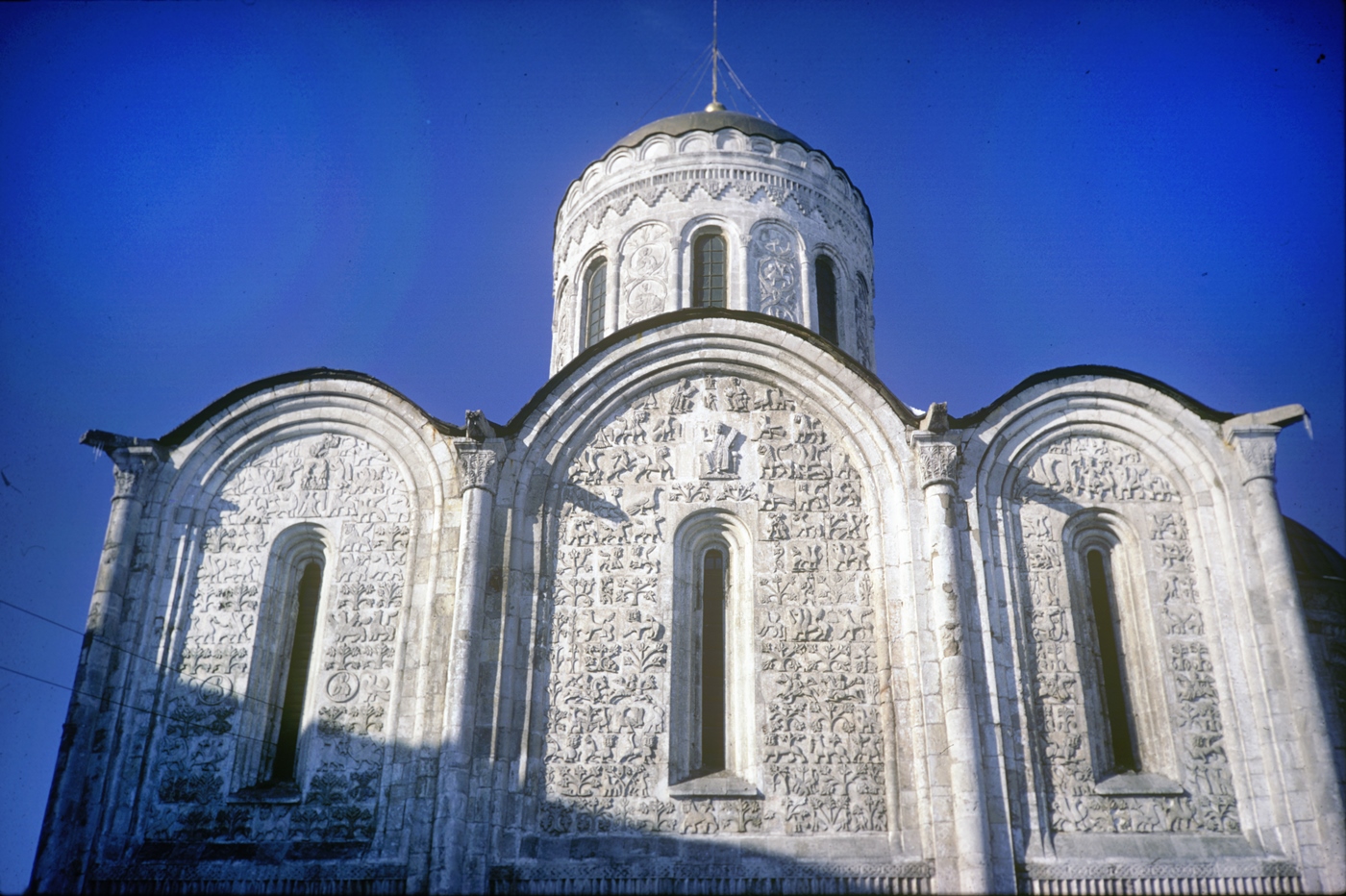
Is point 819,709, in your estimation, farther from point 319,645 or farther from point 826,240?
point 826,240

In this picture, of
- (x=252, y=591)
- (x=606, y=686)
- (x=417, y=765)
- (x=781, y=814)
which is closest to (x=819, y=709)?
(x=781, y=814)

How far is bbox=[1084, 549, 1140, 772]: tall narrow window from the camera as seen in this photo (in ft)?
37.8

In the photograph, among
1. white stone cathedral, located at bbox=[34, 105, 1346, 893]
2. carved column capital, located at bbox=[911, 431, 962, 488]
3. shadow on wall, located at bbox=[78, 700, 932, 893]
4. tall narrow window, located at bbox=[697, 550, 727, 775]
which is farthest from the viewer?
carved column capital, located at bbox=[911, 431, 962, 488]

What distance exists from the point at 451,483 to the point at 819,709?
184 inches

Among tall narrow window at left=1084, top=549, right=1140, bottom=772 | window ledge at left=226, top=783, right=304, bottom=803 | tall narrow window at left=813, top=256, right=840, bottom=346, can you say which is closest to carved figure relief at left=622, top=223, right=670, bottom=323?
tall narrow window at left=813, top=256, right=840, bottom=346

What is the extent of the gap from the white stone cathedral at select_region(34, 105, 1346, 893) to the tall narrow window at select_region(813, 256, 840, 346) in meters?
3.49

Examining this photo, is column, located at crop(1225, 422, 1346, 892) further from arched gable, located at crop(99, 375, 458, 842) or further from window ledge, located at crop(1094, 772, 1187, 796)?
arched gable, located at crop(99, 375, 458, 842)

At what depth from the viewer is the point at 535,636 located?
1183cm

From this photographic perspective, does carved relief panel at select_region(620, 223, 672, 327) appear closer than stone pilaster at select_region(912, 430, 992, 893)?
No

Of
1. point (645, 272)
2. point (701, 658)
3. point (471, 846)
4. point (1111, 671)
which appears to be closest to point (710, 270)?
point (645, 272)

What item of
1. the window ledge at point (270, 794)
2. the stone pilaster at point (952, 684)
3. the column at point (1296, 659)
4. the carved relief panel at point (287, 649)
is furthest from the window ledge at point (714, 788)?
the column at point (1296, 659)

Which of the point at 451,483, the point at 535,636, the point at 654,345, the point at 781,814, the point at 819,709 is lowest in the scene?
the point at 781,814

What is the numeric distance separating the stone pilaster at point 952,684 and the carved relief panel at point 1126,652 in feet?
2.86

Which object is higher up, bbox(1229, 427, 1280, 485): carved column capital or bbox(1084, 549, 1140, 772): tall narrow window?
bbox(1229, 427, 1280, 485): carved column capital
